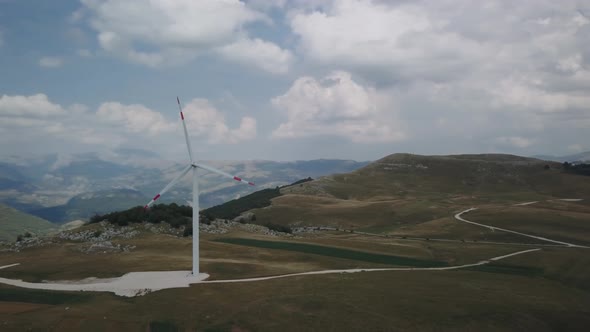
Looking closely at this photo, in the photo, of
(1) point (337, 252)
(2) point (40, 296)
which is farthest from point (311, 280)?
(2) point (40, 296)

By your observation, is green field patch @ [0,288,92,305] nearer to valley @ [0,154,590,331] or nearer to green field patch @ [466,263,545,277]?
valley @ [0,154,590,331]

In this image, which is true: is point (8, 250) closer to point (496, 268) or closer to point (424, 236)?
point (496, 268)

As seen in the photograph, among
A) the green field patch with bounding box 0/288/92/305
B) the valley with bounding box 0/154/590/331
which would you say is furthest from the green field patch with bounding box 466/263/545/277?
the green field patch with bounding box 0/288/92/305

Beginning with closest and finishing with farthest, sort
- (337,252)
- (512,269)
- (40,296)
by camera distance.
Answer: (40,296), (512,269), (337,252)

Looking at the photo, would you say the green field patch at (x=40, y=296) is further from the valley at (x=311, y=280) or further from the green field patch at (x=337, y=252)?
the green field patch at (x=337, y=252)

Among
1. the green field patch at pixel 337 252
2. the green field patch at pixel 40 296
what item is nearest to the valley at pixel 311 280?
the green field patch at pixel 40 296

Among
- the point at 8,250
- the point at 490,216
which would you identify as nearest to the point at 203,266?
the point at 8,250

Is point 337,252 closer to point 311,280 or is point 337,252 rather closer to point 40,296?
point 311,280
